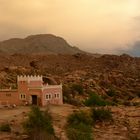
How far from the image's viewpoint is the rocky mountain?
167 metres

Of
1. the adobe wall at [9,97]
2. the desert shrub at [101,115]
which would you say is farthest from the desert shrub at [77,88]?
the desert shrub at [101,115]

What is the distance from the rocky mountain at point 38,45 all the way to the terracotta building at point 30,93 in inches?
4365

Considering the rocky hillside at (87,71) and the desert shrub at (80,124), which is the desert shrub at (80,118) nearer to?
the desert shrub at (80,124)

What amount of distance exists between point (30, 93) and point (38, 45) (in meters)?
123

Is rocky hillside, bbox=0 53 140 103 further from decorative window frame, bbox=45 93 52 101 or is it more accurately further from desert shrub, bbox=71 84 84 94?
decorative window frame, bbox=45 93 52 101

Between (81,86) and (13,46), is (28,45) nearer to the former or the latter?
(13,46)

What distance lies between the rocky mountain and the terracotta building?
364 ft

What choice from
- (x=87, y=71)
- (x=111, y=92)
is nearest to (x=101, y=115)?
(x=111, y=92)

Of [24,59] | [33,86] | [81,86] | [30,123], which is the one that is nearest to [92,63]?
[24,59]

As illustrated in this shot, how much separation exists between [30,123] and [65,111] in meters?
11.2

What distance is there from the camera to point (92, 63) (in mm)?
110938

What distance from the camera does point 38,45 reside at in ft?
570

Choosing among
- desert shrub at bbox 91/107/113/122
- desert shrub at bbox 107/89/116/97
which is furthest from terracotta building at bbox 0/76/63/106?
desert shrub at bbox 107/89/116/97

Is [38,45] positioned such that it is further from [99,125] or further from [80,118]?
[80,118]
